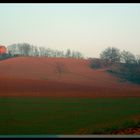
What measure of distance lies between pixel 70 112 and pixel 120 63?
2946 mm

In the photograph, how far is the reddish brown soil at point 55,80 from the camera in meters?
6.63

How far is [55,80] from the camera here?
23.6 feet

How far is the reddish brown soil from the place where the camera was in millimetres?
6633

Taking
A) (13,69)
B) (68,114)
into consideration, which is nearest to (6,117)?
(13,69)

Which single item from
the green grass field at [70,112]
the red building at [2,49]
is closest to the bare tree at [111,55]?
the green grass field at [70,112]

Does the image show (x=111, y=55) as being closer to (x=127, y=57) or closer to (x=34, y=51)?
(x=127, y=57)

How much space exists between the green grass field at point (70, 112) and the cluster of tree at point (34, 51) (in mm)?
1273

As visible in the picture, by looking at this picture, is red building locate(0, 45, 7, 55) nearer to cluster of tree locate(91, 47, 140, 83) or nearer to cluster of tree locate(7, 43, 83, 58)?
cluster of tree locate(7, 43, 83, 58)

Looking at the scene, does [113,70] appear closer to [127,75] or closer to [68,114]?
[127,75]

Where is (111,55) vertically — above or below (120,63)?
above

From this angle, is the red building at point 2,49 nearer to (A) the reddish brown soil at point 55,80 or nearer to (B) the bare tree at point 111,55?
(A) the reddish brown soil at point 55,80

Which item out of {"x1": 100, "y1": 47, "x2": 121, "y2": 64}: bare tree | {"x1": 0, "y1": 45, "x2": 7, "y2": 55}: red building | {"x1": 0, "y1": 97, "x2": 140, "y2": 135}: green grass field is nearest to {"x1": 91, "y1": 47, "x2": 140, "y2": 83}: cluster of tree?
{"x1": 100, "y1": 47, "x2": 121, "y2": 64}: bare tree

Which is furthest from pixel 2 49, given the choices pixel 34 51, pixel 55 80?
pixel 55 80

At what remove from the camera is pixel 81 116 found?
340 inches
